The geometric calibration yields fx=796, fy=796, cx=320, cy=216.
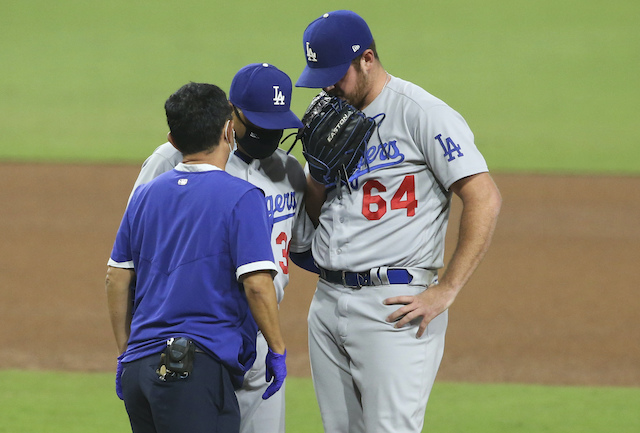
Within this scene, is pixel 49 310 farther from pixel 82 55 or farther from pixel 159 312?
pixel 82 55

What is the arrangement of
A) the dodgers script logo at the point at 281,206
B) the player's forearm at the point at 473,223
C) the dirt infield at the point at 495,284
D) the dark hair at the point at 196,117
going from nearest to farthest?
the dark hair at the point at 196,117, the player's forearm at the point at 473,223, the dodgers script logo at the point at 281,206, the dirt infield at the point at 495,284

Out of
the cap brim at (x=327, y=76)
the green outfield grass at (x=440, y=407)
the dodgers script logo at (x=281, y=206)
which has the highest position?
the cap brim at (x=327, y=76)

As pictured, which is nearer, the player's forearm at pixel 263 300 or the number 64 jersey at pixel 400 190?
the player's forearm at pixel 263 300

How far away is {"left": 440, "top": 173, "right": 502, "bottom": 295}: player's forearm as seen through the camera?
3.06 metres

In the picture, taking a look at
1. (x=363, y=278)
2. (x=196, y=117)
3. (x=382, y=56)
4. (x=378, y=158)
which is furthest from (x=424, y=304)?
(x=382, y=56)

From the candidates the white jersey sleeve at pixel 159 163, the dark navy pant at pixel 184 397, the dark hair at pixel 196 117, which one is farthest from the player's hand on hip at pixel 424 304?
the white jersey sleeve at pixel 159 163

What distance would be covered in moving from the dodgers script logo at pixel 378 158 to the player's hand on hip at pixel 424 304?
51 cm

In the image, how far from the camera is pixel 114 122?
52.6 feet

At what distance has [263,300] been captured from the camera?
274cm

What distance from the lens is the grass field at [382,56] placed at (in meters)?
14.8

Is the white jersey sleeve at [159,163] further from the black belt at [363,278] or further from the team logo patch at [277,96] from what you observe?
the black belt at [363,278]

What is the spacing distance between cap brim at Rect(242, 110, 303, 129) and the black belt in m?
0.63

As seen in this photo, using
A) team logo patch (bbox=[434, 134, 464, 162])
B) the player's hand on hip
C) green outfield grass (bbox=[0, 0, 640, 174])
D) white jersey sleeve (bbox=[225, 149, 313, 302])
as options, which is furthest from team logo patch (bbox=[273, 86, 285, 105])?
green outfield grass (bbox=[0, 0, 640, 174])

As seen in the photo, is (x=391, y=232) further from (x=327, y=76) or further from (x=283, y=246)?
(x=327, y=76)
